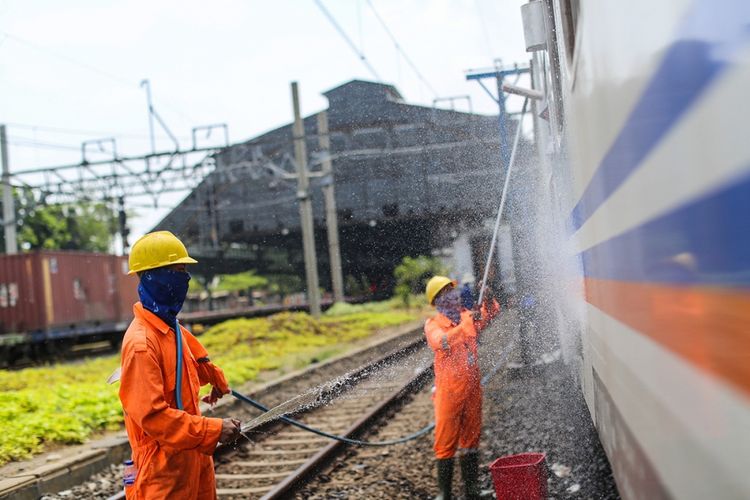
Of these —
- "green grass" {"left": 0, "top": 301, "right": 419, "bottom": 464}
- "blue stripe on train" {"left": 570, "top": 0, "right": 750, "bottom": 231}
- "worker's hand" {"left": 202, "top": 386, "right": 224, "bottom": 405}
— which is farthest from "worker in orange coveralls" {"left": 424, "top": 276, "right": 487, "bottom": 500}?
"green grass" {"left": 0, "top": 301, "right": 419, "bottom": 464}

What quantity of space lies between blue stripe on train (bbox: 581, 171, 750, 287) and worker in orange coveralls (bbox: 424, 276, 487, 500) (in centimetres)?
343

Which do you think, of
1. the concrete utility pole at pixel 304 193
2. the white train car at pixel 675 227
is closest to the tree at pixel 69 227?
the concrete utility pole at pixel 304 193

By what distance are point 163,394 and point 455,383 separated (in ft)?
8.70

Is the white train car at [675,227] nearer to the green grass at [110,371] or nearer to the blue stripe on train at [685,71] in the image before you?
the blue stripe on train at [685,71]

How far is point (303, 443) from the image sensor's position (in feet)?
28.0

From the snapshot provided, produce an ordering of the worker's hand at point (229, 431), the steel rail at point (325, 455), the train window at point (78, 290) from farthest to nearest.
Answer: the train window at point (78, 290) → the steel rail at point (325, 455) → the worker's hand at point (229, 431)

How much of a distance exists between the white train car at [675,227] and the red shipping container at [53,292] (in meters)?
24.1

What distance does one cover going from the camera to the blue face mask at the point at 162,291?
3.46m

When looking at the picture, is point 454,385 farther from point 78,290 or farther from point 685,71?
point 78,290

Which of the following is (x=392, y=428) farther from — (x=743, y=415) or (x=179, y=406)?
(x=743, y=415)

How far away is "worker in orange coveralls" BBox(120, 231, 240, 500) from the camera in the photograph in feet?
10.4

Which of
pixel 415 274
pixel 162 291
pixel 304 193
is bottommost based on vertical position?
pixel 415 274

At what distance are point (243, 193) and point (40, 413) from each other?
32.7m

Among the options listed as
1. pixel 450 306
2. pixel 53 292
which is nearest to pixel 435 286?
pixel 450 306
